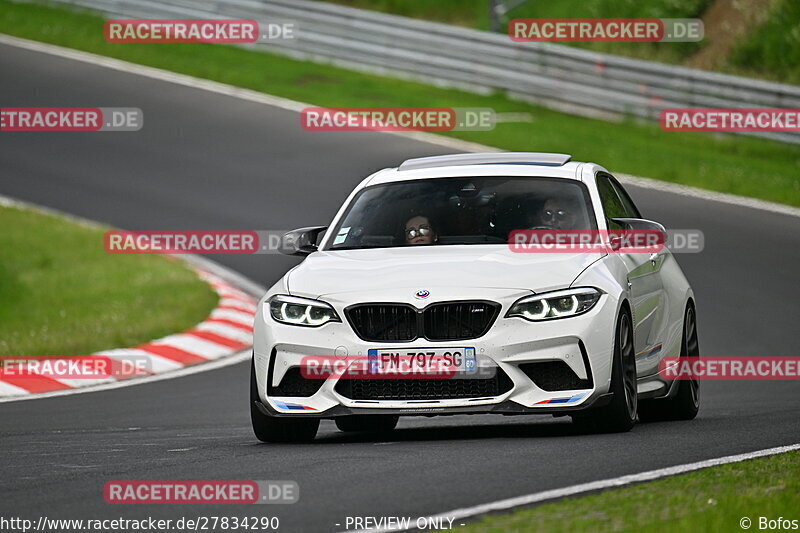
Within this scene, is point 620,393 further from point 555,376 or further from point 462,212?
point 462,212

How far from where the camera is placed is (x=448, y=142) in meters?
25.7

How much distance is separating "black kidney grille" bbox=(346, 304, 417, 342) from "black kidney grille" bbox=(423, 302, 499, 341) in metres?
0.09

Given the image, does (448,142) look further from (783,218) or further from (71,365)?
(71,365)

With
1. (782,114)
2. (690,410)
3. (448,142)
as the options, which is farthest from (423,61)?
(690,410)

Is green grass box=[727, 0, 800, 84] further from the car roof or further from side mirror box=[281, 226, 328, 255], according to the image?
side mirror box=[281, 226, 328, 255]

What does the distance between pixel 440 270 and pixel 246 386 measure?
486cm

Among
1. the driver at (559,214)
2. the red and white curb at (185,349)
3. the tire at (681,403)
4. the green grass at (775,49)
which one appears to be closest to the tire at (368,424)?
the driver at (559,214)

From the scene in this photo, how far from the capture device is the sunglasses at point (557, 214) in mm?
9797

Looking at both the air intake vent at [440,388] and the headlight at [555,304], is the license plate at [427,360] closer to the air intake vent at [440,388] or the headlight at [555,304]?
the air intake vent at [440,388]

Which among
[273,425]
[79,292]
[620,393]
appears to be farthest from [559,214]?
[79,292]

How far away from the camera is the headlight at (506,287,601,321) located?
28.6 feet

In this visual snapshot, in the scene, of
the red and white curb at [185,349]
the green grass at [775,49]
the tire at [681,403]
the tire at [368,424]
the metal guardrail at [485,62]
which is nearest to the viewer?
the tire at [368,424]

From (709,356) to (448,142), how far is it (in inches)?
446

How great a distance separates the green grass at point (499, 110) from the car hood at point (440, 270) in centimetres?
1409
